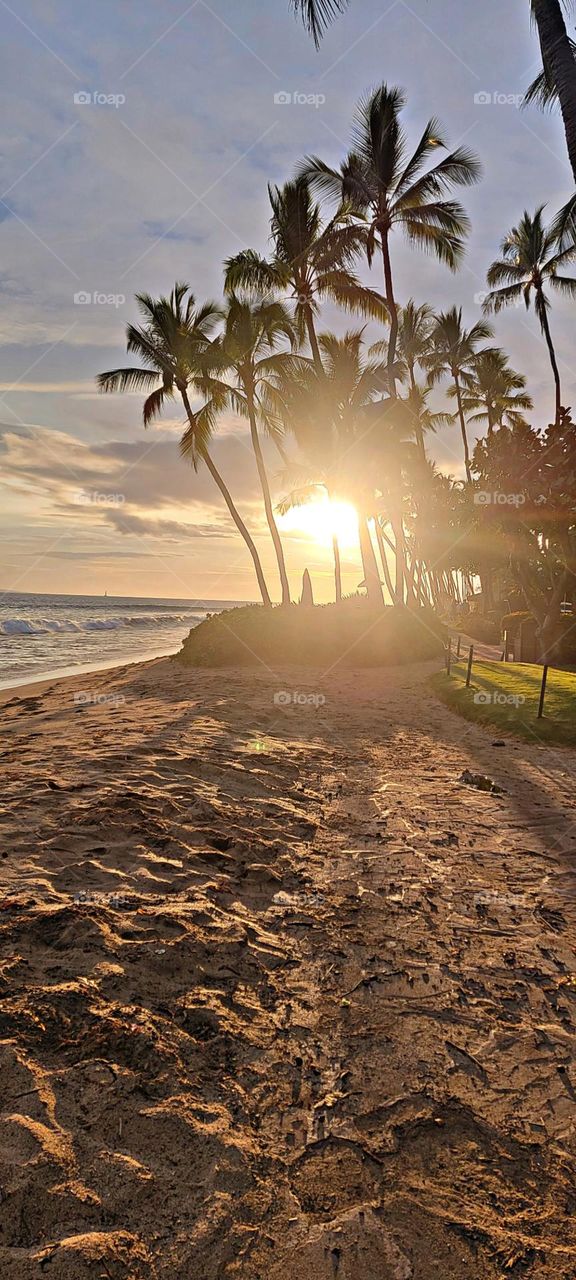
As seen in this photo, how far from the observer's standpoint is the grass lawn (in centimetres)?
982

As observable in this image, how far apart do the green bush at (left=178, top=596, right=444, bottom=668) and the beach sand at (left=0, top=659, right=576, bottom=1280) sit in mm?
12201

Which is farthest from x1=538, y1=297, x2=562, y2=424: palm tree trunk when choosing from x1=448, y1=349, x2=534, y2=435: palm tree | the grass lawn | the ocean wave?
the ocean wave

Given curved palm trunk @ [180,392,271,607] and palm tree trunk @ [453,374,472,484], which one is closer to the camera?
curved palm trunk @ [180,392,271,607]

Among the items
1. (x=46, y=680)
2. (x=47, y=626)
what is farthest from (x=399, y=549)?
(x=47, y=626)

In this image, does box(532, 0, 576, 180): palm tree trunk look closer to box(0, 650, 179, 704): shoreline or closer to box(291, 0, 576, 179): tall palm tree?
box(291, 0, 576, 179): tall palm tree

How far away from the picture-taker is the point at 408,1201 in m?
2.30

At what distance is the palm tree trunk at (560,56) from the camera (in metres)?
9.87

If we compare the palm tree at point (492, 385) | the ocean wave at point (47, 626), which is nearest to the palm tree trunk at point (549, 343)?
the palm tree at point (492, 385)

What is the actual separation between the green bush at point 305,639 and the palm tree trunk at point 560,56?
13.3 meters

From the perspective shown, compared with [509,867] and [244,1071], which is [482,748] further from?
[244,1071]

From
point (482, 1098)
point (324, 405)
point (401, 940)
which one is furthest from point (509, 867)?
point (324, 405)

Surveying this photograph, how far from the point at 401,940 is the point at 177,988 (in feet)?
5.39

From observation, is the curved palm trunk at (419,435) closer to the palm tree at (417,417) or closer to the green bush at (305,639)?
the palm tree at (417,417)

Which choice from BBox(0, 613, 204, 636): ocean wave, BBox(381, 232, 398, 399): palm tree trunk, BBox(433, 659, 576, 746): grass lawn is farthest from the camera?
BBox(0, 613, 204, 636): ocean wave
